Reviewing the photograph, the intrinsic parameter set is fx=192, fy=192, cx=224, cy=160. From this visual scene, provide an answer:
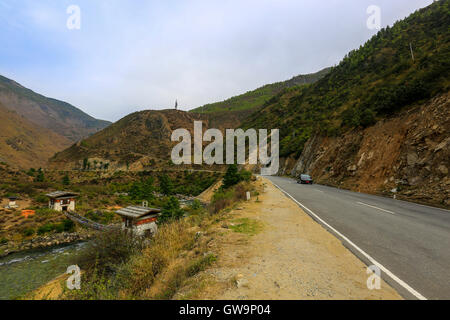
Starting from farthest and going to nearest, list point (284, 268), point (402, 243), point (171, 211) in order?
1. point (171, 211)
2. point (402, 243)
3. point (284, 268)

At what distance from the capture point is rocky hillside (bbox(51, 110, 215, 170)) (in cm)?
8375

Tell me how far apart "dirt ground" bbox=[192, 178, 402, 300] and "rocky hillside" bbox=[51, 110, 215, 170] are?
8142cm

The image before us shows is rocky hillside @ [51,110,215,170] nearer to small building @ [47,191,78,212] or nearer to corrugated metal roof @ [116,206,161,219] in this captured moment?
small building @ [47,191,78,212]

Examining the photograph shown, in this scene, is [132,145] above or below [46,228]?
above

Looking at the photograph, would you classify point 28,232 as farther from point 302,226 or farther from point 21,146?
point 21,146

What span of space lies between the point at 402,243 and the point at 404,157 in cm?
1331

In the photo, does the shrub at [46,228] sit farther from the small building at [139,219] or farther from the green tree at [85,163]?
the green tree at [85,163]

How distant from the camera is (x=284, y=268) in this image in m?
3.87

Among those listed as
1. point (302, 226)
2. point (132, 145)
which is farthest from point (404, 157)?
point (132, 145)

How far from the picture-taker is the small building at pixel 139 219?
17.3m

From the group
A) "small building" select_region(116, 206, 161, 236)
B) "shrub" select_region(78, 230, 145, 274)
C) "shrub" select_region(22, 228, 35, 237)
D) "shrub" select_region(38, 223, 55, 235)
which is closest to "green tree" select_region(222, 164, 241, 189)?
"small building" select_region(116, 206, 161, 236)

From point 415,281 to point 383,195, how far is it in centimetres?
1400

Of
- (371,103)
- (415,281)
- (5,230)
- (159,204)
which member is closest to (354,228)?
(415,281)
